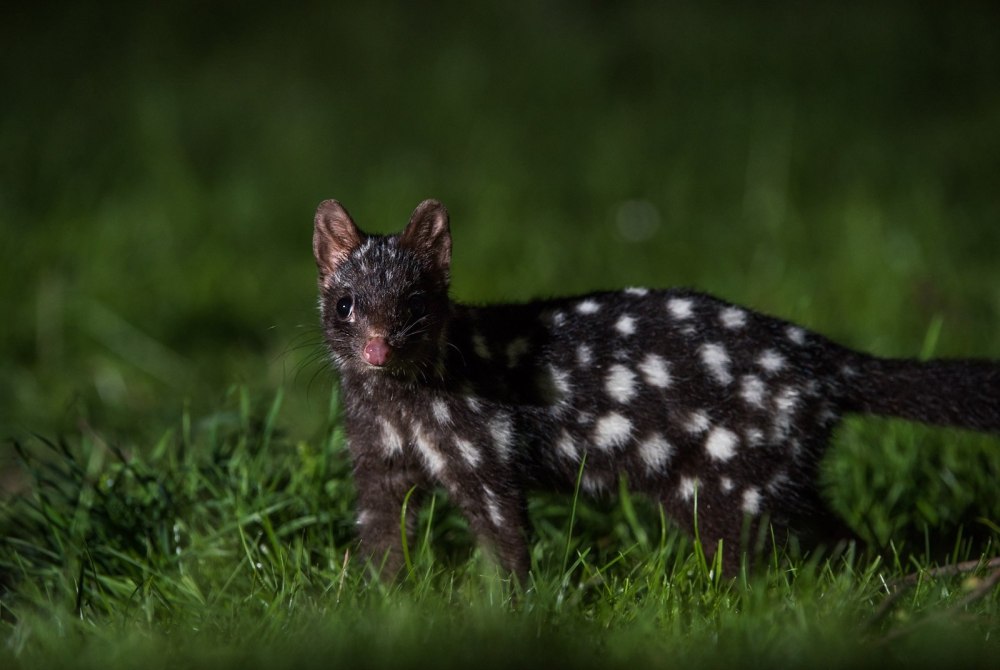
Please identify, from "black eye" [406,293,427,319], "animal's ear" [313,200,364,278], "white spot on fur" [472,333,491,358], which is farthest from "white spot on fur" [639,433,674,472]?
"animal's ear" [313,200,364,278]

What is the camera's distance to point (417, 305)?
13.2 ft

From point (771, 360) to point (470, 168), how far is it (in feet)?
19.9

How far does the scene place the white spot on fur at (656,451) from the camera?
4148 millimetres

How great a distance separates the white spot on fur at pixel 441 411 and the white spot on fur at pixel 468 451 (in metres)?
0.08

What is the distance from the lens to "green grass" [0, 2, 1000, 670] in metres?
3.59

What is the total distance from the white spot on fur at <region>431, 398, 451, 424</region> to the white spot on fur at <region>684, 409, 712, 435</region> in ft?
2.77

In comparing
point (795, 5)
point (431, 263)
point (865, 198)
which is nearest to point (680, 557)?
point (431, 263)

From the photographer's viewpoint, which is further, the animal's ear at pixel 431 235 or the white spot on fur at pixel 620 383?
the white spot on fur at pixel 620 383

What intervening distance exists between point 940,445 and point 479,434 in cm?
238

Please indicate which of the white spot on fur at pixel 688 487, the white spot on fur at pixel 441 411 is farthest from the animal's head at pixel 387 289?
the white spot on fur at pixel 688 487

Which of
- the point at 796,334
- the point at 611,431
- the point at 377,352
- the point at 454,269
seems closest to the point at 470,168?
A: the point at 454,269

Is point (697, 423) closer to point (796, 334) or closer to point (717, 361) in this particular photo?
point (717, 361)

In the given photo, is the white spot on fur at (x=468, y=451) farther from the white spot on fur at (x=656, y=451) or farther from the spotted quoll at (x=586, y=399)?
the white spot on fur at (x=656, y=451)

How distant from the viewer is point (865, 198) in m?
8.96
